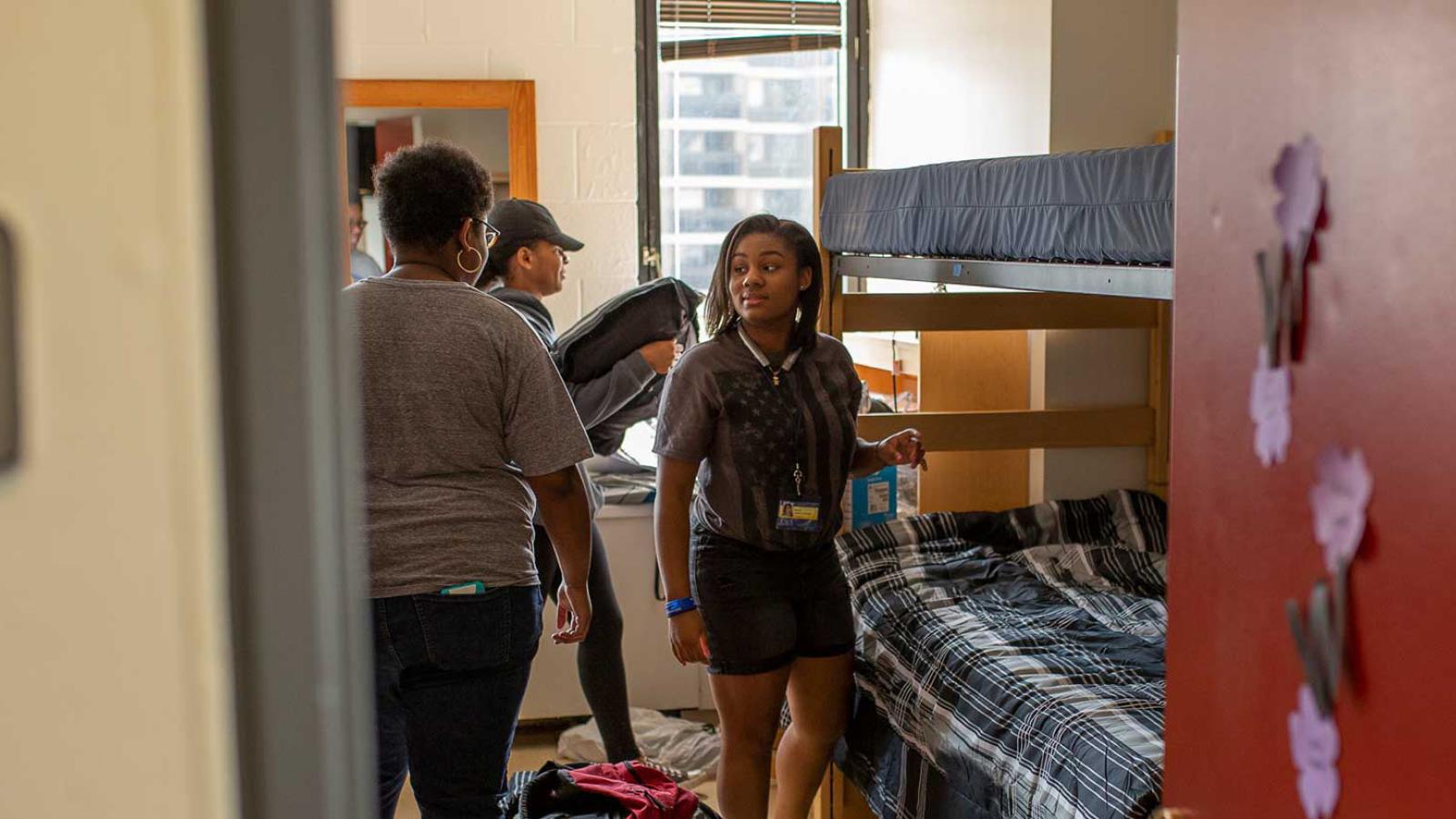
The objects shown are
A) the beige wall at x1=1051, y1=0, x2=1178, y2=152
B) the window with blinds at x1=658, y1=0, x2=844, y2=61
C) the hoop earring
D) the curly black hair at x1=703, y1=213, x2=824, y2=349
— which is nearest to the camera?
the hoop earring

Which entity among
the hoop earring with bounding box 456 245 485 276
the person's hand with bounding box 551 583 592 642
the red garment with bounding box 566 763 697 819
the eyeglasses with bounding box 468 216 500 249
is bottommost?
the red garment with bounding box 566 763 697 819

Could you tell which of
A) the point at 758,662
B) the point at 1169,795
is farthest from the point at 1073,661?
the point at 1169,795

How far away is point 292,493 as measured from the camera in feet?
1.86

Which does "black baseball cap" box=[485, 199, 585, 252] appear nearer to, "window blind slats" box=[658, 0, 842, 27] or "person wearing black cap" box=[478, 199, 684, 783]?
"person wearing black cap" box=[478, 199, 684, 783]

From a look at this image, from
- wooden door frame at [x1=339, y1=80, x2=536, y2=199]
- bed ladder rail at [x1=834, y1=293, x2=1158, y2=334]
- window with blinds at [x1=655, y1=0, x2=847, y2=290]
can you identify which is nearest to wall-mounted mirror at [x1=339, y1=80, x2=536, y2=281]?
wooden door frame at [x1=339, y1=80, x2=536, y2=199]

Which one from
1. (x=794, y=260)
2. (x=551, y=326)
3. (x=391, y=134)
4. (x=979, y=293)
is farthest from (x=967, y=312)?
(x=391, y=134)

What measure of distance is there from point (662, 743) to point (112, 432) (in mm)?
3026

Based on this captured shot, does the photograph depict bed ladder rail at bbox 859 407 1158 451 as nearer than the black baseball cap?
No

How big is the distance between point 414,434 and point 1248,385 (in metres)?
1.12

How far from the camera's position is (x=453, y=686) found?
1.84m

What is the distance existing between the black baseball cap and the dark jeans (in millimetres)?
1072

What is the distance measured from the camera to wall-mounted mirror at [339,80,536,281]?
3906 mm

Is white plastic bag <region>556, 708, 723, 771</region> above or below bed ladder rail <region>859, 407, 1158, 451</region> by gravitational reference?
below

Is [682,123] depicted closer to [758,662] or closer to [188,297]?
[758,662]
